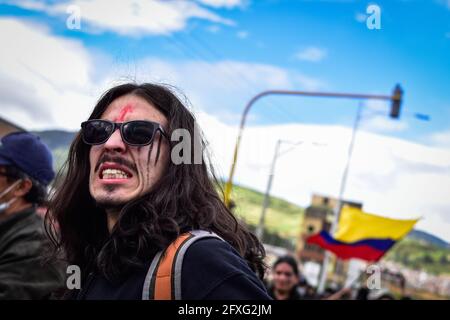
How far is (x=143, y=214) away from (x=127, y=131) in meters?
0.33

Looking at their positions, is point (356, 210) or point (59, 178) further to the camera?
point (356, 210)

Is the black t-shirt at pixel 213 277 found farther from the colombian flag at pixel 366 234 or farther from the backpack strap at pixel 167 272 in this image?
the colombian flag at pixel 366 234

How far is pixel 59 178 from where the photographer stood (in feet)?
9.02

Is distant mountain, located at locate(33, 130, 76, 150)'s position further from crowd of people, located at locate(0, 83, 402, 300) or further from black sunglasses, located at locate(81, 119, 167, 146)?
black sunglasses, located at locate(81, 119, 167, 146)

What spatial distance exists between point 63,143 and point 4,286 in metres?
1.14

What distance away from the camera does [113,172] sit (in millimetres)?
2146

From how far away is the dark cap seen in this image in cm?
368

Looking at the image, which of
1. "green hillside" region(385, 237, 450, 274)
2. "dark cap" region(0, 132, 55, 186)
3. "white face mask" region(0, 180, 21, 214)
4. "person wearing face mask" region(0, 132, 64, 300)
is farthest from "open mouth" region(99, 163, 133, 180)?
"green hillside" region(385, 237, 450, 274)

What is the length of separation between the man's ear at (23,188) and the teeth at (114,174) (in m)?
1.71

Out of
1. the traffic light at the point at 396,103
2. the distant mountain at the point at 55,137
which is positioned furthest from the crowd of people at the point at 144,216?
the traffic light at the point at 396,103

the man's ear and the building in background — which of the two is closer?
the man's ear

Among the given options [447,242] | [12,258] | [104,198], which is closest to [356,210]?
[447,242]

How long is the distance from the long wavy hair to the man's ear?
39.3 inches
